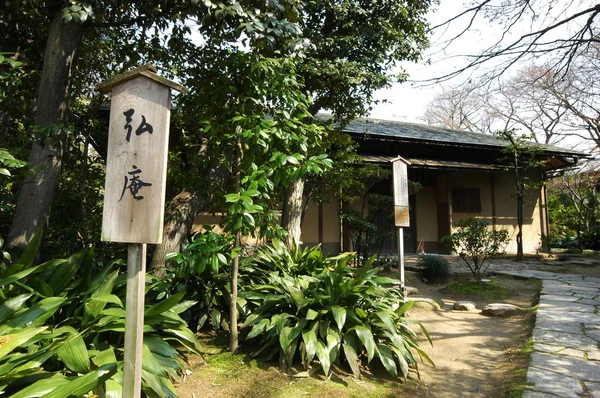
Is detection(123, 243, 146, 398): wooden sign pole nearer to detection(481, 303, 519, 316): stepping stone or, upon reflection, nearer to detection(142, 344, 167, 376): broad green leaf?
detection(142, 344, 167, 376): broad green leaf

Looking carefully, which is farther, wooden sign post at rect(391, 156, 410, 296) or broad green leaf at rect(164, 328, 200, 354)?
wooden sign post at rect(391, 156, 410, 296)

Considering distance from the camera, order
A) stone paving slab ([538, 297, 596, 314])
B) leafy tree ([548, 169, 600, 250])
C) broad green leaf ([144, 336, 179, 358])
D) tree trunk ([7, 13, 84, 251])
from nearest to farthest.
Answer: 1. broad green leaf ([144, 336, 179, 358])
2. tree trunk ([7, 13, 84, 251])
3. stone paving slab ([538, 297, 596, 314])
4. leafy tree ([548, 169, 600, 250])

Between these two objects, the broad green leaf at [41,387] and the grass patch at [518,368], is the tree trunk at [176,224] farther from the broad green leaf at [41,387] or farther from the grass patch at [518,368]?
the grass patch at [518,368]

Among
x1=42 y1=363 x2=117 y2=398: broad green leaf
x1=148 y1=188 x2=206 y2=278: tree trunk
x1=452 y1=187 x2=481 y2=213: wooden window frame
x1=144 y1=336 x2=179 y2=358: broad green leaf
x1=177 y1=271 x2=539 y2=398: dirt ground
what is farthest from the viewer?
x1=452 y1=187 x2=481 y2=213: wooden window frame

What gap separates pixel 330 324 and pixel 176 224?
2.66 metres

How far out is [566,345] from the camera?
372 centimetres

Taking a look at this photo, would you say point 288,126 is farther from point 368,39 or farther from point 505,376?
point 368,39

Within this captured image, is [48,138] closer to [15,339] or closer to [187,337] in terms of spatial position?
[15,339]

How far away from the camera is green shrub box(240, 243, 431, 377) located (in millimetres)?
2990

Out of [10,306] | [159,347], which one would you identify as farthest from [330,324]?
[10,306]

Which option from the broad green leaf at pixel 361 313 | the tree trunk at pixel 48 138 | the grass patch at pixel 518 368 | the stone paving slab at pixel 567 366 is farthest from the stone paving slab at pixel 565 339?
the tree trunk at pixel 48 138

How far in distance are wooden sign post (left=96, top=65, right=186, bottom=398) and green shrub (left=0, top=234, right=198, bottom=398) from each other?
0.29m

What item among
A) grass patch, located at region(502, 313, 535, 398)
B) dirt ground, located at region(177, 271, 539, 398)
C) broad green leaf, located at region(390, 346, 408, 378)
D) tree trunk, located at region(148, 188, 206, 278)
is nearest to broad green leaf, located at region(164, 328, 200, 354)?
dirt ground, located at region(177, 271, 539, 398)

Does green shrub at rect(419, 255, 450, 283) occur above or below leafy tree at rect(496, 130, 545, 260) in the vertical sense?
below
